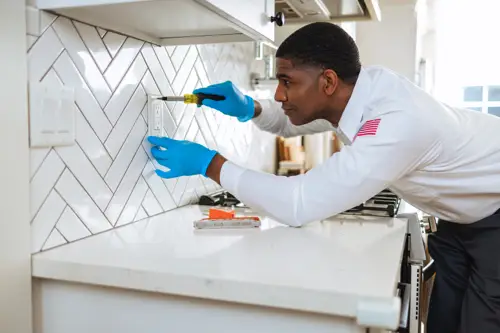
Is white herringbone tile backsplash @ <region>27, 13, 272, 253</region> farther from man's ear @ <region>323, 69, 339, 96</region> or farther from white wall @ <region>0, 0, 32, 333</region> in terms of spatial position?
man's ear @ <region>323, 69, 339, 96</region>

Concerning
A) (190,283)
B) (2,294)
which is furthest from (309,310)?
(2,294)

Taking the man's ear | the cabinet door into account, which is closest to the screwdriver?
the cabinet door

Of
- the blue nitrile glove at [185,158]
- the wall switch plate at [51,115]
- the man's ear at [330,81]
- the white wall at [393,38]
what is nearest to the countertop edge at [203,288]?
the wall switch plate at [51,115]

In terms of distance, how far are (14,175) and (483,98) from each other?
4731mm

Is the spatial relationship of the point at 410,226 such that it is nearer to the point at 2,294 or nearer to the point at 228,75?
the point at 228,75

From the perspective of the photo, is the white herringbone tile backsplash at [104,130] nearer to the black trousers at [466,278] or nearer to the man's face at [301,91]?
the man's face at [301,91]

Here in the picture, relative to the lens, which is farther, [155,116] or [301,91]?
[155,116]

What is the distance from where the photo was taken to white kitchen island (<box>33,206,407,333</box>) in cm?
77

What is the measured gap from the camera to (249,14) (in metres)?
1.14

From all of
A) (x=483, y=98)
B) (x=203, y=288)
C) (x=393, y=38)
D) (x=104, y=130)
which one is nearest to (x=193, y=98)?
(x=104, y=130)

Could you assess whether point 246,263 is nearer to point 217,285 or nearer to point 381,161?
point 217,285

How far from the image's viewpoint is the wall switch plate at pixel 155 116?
131 cm

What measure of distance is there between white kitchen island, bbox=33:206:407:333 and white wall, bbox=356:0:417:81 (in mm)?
2979

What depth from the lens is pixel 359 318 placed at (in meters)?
0.73
